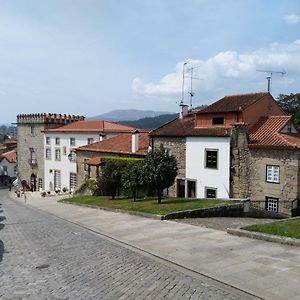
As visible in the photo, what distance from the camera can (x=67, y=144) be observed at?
2115 inches

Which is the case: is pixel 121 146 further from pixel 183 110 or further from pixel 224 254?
pixel 224 254

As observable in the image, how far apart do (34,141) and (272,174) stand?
142 feet

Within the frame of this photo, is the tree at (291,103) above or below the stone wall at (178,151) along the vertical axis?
above

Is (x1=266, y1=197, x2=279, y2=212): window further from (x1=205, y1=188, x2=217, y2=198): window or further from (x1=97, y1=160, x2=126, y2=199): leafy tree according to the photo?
(x1=97, y1=160, x2=126, y2=199): leafy tree

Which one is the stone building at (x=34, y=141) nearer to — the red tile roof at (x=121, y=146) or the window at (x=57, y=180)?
the window at (x=57, y=180)

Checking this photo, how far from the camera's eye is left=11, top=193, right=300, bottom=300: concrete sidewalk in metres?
8.80

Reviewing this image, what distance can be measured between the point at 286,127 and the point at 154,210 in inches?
505

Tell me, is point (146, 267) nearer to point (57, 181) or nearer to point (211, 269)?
point (211, 269)

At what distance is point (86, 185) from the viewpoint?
38.7 meters

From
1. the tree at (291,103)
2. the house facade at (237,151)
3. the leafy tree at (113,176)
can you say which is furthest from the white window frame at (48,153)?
the tree at (291,103)

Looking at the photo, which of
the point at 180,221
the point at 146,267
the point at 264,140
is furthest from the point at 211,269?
the point at 264,140

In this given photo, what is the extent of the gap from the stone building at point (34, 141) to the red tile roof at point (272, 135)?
37420 mm

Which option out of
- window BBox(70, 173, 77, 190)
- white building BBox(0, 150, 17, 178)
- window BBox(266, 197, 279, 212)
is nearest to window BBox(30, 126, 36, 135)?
window BBox(70, 173, 77, 190)

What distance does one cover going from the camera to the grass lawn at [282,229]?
12752 mm
